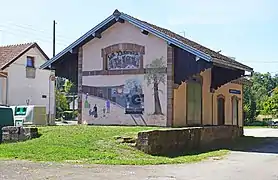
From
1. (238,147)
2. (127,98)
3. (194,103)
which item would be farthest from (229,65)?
(127,98)

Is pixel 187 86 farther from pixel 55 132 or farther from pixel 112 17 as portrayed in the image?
pixel 55 132

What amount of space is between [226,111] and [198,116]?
5.77m

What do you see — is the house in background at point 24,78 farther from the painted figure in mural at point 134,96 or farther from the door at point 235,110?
the painted figure in mural at point 134,96

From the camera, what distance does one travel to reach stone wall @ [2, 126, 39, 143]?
18013 mm

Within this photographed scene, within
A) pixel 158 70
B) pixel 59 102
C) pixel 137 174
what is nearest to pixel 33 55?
pixel 59 102

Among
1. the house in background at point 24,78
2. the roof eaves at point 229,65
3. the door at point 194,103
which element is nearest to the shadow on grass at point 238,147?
the door at point 194,103

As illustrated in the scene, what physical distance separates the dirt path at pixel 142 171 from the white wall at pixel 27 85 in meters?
27.9

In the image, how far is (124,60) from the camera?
78.2ft

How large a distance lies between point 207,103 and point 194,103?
2.10 m

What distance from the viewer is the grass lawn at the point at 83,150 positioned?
46.8 ft

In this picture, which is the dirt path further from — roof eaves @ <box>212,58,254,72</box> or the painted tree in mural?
roof eaves @ <box>212,58,254,72</box>

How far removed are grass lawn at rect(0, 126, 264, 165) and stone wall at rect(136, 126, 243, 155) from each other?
0.54 meters

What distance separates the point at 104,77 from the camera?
79.6ft

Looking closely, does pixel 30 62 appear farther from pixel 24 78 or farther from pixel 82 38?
pixel 82 38
